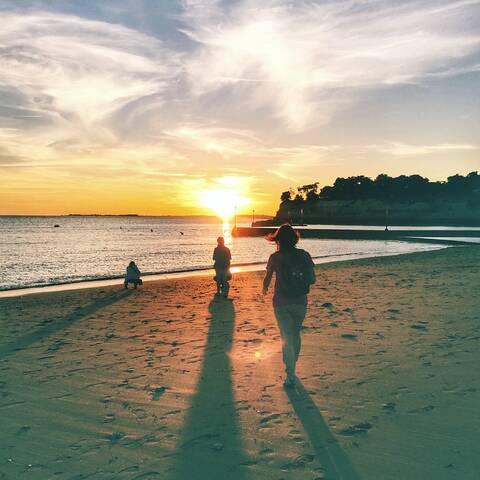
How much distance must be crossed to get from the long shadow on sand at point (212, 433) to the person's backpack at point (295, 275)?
5.17ft

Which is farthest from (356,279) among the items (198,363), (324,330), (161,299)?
(198,363)

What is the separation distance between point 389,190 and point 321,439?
165989mm

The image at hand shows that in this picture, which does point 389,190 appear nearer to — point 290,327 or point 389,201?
point 389,201

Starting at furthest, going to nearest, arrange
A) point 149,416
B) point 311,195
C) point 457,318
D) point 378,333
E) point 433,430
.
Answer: point 311,195, point 457,318, point 378,333, point 149,416, point 433,430

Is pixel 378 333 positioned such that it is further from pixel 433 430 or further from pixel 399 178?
pixel 399 178

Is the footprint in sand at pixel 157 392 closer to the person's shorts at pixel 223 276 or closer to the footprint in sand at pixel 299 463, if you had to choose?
the footprint in sand at pixel 299 463

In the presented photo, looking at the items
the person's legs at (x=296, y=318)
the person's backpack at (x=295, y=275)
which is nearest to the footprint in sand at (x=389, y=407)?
the person's legs at (x=296, y=318)

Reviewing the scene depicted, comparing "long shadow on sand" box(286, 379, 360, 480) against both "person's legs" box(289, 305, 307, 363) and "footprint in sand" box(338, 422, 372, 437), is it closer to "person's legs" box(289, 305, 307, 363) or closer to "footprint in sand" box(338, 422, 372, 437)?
"footprint in sand" box(338, 422, 372, 437)

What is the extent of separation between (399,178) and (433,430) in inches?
6552

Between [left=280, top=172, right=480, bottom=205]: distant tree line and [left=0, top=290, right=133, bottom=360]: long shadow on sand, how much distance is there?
14019 cm

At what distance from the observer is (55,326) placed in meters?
10.9

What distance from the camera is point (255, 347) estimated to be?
27.8 feet

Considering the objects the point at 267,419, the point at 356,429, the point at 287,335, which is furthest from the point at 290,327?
the point at 356,429

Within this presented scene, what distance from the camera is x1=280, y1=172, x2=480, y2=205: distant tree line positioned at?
5600 inches
